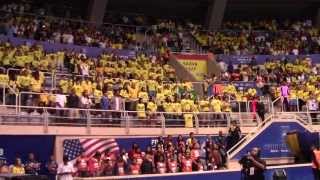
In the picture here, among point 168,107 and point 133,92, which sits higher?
point 133,92

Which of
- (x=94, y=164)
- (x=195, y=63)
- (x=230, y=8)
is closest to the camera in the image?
(x=94, y=164)

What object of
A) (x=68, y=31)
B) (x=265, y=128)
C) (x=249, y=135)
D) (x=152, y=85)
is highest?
(x=68, y=31)

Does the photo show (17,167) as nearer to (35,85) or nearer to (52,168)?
(52,168)

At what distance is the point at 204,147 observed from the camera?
22.3 m

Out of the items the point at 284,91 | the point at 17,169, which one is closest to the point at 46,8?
the point at 284,91

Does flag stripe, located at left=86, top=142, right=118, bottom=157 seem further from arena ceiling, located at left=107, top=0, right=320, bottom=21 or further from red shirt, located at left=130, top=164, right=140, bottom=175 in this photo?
arena ceiling, located at left=107, top=0, right=320, bottom=21

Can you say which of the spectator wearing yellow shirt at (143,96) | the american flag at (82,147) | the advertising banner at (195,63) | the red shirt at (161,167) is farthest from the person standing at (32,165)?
the advertising banner at (195,63)

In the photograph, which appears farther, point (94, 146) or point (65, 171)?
point (94, 146)

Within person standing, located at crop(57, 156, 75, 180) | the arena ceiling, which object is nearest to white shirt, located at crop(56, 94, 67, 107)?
person standing, located at crop(57, 156, 75, 180)

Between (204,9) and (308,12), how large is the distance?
868 centimetres

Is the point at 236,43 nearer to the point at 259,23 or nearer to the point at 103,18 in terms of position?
the point at 259,23

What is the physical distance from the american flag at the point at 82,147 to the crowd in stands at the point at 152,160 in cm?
23

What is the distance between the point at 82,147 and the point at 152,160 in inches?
90.8

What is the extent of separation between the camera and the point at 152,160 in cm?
Answer: 2006
